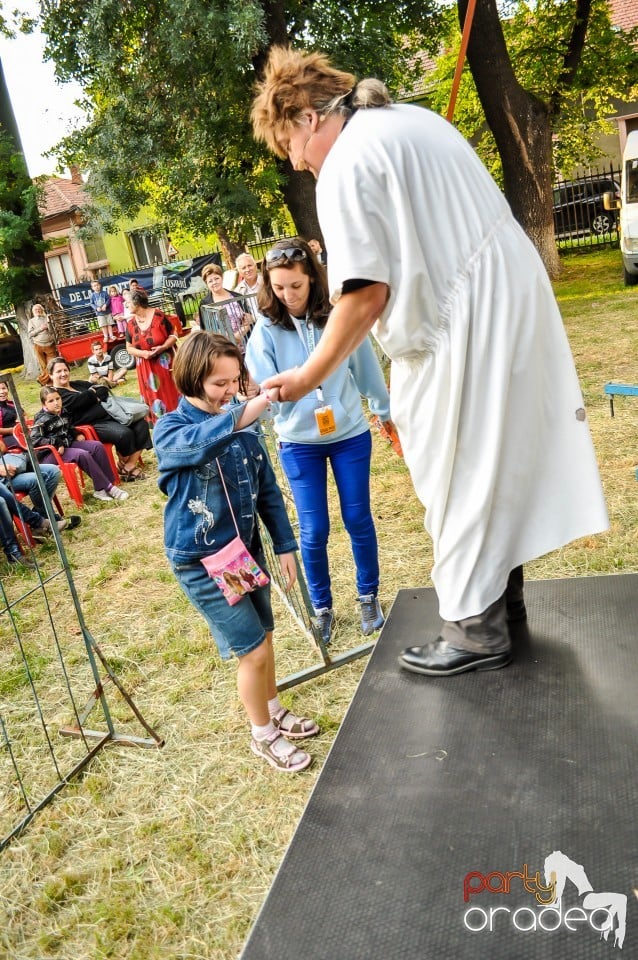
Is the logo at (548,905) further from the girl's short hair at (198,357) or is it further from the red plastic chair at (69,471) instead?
the red plastic chair at (69,471)

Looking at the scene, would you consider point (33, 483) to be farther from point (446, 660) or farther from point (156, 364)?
point (446, 660)

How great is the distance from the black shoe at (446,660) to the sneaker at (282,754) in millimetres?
610

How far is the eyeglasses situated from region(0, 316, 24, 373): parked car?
703 inches

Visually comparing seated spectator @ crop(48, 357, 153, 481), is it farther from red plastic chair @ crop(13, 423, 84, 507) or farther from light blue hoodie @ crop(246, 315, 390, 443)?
light blue hoodie @ crop(246, 315, 390, 443)

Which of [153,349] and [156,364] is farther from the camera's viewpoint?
[156,364]

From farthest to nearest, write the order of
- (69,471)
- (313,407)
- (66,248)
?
(66,248), (69,471), (313,407)

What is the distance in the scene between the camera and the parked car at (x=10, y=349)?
1973 centimetres

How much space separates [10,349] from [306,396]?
18397 millimetres

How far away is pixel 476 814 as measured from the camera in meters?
1.99

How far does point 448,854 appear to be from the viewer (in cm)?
188

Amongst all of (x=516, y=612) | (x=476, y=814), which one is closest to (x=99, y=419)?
(x=516, y=612)

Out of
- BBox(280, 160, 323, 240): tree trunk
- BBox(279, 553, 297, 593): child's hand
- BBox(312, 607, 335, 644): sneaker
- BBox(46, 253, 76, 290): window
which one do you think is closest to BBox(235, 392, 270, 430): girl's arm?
BBox(279, 553, 297, 593): child's hand

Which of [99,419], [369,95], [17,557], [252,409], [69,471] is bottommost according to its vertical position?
[17,557]

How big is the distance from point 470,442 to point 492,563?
0.39m
